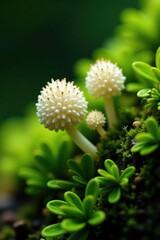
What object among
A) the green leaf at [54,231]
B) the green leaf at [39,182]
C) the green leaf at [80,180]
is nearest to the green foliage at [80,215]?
the green leaf at [54,231]

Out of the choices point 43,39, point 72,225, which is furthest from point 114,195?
point 43,39

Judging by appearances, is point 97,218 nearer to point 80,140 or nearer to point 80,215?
point 80,215

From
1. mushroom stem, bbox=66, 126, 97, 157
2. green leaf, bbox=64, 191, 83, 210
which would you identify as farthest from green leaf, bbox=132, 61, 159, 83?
green leaf, bbox=64, 191, 83, 210

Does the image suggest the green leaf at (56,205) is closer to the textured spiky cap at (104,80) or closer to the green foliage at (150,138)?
the green foliage at (150,138)

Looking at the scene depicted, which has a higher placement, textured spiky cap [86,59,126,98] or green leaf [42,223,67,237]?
textured spiky cap [86,59,126,98]

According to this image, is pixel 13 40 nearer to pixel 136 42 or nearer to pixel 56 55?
pixel 56 55

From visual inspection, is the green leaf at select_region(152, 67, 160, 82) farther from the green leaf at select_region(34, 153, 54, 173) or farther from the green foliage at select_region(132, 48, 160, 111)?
the green leaf at select_region(34, 153, 54, 173)
